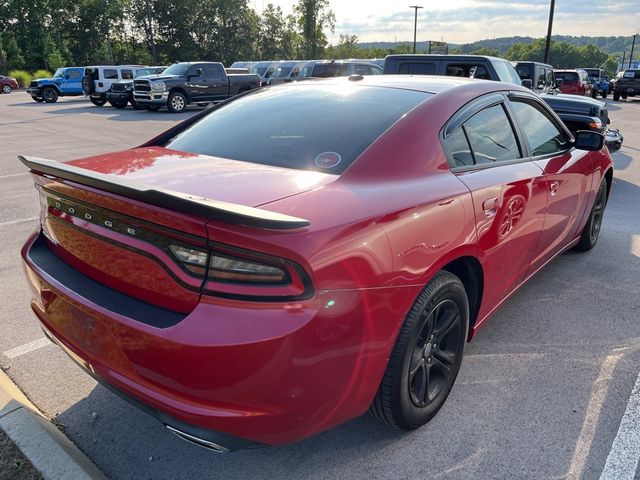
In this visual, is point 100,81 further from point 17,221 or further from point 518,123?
point 518,123

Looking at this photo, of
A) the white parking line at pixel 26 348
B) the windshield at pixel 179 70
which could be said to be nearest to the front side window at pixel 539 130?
the white parking line at pixel 26 348

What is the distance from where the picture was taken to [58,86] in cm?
2833

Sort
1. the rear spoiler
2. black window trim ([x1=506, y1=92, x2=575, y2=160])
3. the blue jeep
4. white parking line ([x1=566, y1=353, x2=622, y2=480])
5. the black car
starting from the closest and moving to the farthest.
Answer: the rear spoiler, white parking line ([x1=566, y1=353, x2=622, y2=480]), black window trim ([x1=506, y1=92, x2=575, y2=160]), the black car, the blue jeep

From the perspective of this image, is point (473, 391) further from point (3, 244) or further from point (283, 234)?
point (3, 244)

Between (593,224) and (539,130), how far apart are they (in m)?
1.70

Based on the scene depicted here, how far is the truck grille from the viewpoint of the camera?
19.8m

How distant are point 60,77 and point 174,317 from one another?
32.1 m

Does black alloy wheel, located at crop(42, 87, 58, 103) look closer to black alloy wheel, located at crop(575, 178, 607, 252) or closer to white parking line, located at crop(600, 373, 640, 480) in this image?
black alloy wheel, located at crop(575, 178, 607, 252)

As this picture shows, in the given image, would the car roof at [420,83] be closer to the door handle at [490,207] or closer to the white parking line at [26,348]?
the door handle at [490,207]

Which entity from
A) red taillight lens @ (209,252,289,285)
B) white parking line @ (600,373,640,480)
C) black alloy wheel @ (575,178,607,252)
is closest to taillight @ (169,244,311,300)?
red taillight lens @ (209,252,289,285)

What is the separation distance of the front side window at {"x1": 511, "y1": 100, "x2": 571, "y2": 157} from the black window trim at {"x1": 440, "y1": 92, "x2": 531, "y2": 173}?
12 centimetres

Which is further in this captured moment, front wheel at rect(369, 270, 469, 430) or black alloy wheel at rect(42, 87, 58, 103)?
black alloy wheel at rect(42, 87, 58, 103)

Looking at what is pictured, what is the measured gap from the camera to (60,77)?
29000mm

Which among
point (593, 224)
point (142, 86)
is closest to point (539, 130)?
point (593, 224)
